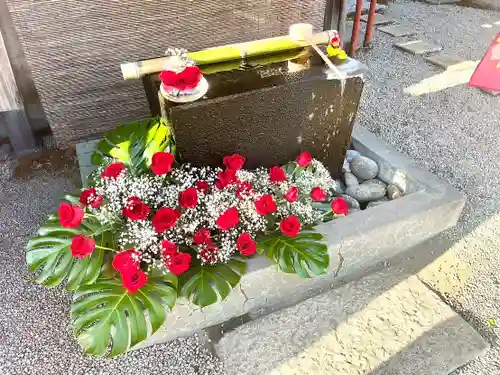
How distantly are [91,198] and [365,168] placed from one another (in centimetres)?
167

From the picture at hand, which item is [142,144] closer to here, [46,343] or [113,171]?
[113,171]

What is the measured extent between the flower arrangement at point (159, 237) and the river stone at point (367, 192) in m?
0.38

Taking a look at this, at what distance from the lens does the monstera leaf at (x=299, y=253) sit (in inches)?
79.3

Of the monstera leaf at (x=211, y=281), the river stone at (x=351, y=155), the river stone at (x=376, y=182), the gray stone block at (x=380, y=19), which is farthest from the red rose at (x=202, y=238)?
the gray stone block at (x=380, y=19)

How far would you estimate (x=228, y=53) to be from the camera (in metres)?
2.53

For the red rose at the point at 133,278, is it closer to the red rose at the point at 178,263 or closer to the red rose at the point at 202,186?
the red rose at the point at 178,263

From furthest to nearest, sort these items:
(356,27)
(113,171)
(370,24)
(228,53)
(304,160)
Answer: (370,24), (356,27), (228,53), (304,160), (113,171)

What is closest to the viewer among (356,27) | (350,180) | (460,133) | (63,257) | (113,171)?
(63,257)

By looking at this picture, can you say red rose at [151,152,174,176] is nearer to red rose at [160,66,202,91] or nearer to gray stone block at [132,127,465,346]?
red rose at [160,66,202,91]

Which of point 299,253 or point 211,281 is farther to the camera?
point 299,253

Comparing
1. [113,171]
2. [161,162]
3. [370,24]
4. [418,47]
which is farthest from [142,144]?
[418,47]

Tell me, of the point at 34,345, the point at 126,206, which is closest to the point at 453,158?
the point at 126,206

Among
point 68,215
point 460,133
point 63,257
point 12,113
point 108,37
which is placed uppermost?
point 108,37

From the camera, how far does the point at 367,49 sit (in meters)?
5.12
